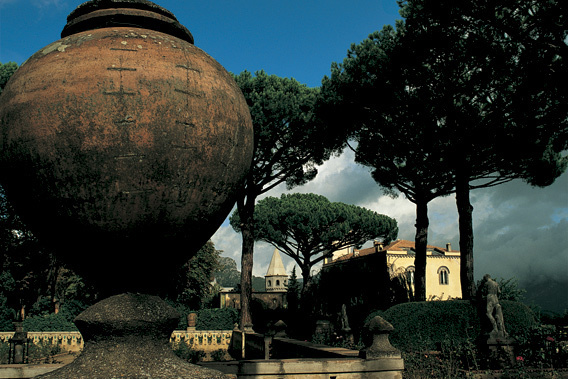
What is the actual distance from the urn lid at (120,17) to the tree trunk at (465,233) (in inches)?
510

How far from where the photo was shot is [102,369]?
252 centimetres

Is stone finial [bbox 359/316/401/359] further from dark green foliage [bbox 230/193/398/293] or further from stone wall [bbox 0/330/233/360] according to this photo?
dark green foliage [bbox 230/193/398/293]

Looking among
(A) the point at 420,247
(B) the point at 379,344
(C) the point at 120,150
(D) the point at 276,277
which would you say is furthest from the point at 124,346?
(D) the point at 276,277

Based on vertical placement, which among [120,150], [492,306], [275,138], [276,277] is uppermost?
[275,138]

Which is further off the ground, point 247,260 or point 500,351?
point 247,260

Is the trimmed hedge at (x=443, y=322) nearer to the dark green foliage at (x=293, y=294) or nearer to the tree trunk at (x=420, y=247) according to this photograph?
the tree trunk at (x=420, y=247)

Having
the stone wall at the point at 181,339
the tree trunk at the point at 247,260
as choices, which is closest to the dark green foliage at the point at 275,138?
the tree trunk at the point at 247,260

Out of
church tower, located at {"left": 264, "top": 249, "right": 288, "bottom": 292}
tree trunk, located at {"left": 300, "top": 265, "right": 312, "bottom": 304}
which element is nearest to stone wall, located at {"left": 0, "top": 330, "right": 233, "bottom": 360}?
tree trunk, located at {"left": 300, "top": 265, "right": 312, "bottom": 304}

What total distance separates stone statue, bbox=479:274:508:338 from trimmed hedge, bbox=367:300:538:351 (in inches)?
78.3

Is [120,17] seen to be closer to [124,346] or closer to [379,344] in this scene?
[124,346]

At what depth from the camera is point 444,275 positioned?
39500mm

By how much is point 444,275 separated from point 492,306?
103ft

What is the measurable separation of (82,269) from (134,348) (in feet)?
1.89

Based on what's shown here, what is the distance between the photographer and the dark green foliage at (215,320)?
22297mm
